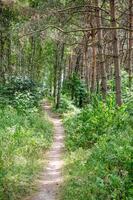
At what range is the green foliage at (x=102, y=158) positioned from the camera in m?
8.13

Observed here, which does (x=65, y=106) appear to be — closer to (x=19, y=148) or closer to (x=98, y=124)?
(x=98, y=124)

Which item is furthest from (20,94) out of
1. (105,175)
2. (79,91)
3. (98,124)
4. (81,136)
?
(105,175)

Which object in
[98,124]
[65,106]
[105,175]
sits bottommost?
[65,106]

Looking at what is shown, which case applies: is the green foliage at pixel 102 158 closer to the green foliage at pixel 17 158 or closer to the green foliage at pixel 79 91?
the green foliage at pixel 17 158

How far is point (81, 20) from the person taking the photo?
85.4 feet

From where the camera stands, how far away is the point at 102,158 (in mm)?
10102

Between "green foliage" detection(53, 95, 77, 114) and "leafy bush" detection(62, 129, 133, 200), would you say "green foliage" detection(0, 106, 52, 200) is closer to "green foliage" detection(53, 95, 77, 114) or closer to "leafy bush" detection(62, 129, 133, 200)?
"leafy bush" detection(62, 129, 133, 200)

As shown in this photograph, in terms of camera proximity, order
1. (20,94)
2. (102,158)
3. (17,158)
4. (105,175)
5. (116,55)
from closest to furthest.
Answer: (105,175) → (102,158) → (17,158) → (116,55) → (20,94)

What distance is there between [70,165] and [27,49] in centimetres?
2964

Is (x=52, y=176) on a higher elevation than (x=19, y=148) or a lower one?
lower

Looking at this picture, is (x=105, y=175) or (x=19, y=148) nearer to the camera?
(x=105, y=175)

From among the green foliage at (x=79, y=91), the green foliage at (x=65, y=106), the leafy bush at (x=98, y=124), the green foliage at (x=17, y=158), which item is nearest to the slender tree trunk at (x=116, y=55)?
the leafy bush at (x=98, y=124)

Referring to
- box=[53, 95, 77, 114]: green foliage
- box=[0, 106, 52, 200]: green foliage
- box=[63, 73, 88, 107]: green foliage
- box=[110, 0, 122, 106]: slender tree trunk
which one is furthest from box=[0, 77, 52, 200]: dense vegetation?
box=[63, 73, 88, 107]: green foliage

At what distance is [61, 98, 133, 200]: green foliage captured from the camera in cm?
813
